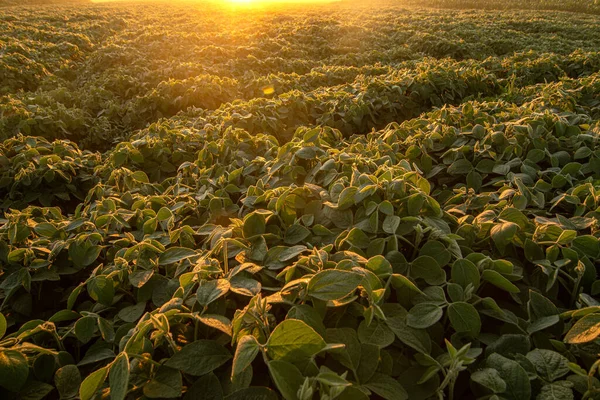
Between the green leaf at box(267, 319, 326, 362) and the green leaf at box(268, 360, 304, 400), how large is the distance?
0.04 meters

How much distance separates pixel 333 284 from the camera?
1.05 m

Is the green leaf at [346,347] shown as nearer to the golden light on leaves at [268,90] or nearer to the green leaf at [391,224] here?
the green leaf at [391,224]

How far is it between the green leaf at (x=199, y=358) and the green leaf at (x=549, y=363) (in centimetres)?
86

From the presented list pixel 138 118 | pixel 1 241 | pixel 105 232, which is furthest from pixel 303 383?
pixel 138 118

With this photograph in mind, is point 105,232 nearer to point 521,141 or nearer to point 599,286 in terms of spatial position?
point 599,286

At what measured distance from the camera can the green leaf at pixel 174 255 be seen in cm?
153

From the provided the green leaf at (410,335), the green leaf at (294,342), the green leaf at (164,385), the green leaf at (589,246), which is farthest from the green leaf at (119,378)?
the green leaf at (589,246)

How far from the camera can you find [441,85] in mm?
4805

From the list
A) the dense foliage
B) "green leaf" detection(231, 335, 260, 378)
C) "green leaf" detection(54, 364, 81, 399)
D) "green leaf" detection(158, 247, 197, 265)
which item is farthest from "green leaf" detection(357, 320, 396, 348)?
"green leaf" detection(54, 364, 81, 399)

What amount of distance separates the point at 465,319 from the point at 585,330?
301mm

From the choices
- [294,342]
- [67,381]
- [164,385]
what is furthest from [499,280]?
[67,381]

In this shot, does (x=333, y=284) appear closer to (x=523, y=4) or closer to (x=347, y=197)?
(x=347, y=197)

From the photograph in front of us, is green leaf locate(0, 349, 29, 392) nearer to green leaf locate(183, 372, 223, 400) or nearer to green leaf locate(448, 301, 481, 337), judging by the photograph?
green leaf locate(183, 372, 223, 400)

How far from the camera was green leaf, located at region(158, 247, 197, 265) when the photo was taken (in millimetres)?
1535
